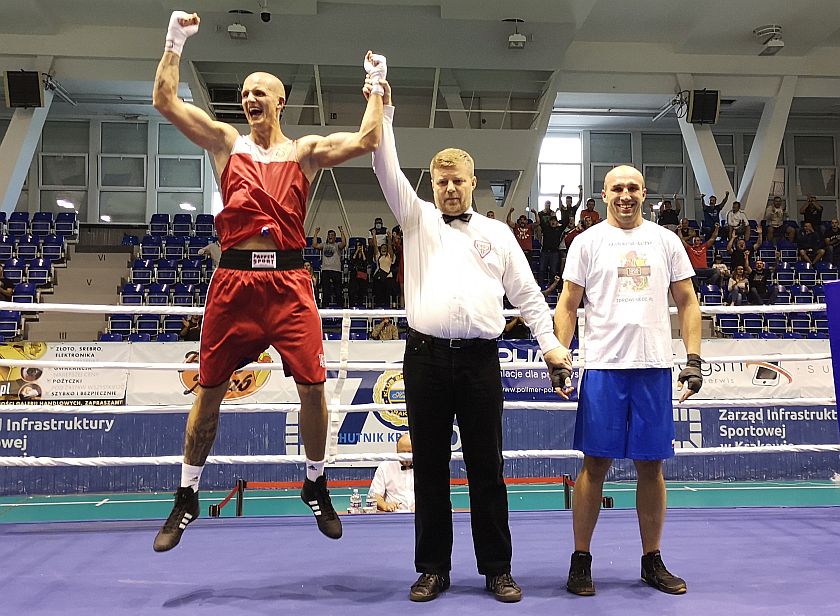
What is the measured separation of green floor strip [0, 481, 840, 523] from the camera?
638 cm

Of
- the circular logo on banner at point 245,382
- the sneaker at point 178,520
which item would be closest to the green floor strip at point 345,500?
the circular logo on banner at point 245,382

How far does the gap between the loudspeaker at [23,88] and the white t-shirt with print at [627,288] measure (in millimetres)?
13283

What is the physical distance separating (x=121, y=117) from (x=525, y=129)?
32.1 ft

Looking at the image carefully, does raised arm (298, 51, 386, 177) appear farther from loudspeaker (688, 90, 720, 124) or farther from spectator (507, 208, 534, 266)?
loudspeaker (688, 90, 720, 124)

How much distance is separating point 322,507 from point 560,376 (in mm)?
1076

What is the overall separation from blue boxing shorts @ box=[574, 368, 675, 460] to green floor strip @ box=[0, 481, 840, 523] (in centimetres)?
386

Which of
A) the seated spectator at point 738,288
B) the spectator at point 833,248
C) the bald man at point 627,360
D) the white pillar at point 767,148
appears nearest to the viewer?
the bald man at point 627,360

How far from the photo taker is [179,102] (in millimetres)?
2699

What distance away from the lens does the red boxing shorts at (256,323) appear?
2691 millimetres

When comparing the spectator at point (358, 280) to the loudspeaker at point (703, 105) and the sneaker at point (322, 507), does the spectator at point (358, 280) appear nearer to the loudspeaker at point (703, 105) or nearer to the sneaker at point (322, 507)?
the loudspeaker at point (703, 105)

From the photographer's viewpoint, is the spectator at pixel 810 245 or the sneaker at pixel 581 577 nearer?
the sneaker at pixel 581 577

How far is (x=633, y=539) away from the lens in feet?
10.9

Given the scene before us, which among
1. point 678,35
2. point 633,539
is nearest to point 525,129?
point 678,35

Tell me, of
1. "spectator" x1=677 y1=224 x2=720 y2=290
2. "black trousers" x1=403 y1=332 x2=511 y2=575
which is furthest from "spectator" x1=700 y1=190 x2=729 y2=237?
"black trousers" x1=403 y1=332 x2=511 y2=575
